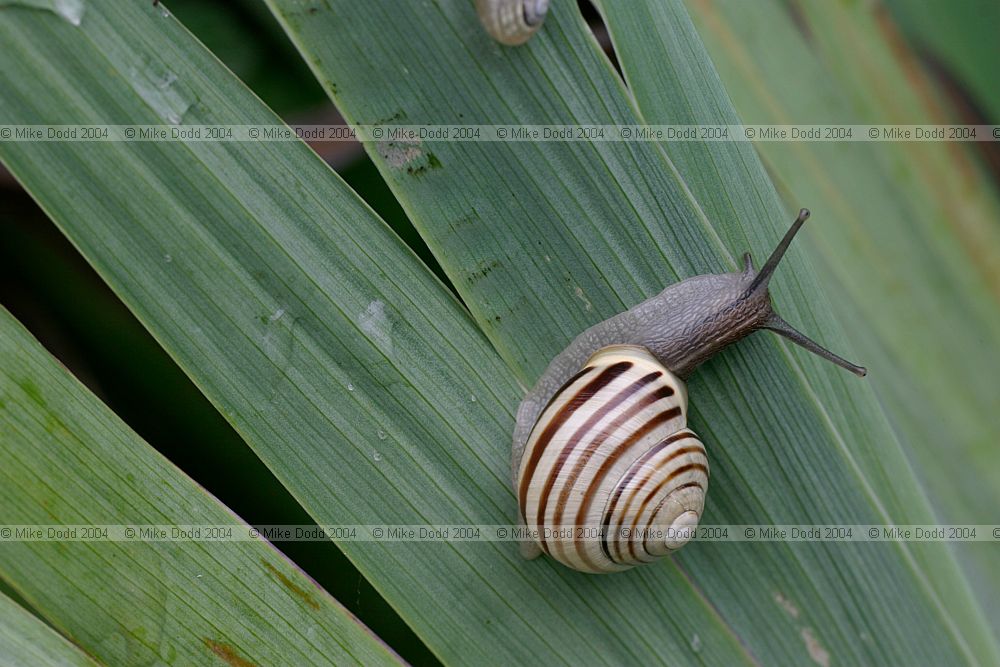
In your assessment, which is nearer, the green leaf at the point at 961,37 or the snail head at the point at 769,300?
the snail head at the point at 769,300

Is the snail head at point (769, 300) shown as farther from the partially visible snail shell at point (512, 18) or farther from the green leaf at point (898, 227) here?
the partially visible snail shell at point (512, 18)

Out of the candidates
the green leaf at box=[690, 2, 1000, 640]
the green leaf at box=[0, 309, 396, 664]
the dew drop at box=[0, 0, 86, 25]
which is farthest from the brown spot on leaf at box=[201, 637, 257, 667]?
the green leaf at box=[690, 2, 1000, 640]

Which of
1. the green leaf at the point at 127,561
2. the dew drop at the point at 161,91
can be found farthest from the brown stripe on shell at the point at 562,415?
the dew drop at the point at 161,91

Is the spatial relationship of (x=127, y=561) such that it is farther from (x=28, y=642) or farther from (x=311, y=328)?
(x=311, y=328)

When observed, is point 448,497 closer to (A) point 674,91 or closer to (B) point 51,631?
(B) point 51,631

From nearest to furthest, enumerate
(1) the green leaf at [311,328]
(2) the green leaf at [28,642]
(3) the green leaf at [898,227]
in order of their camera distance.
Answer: (2) the green leaf at [28,642]
(1) the green leaf at [311,328]
(3) the green leaf at [898,227]

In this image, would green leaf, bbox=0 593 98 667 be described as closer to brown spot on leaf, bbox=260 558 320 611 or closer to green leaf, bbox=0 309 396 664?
green leaf, bbox=0 309 396 664
